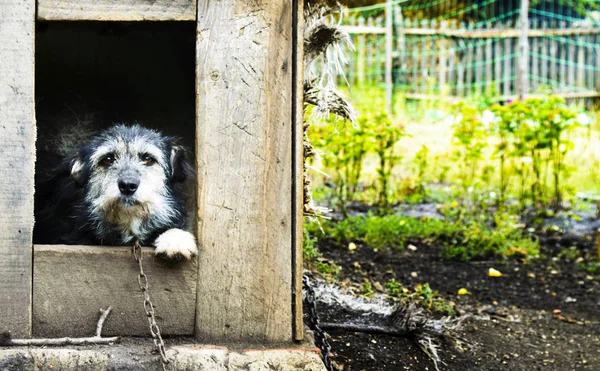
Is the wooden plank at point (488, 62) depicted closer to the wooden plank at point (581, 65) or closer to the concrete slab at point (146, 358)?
the wooden plank at point (581, 65)

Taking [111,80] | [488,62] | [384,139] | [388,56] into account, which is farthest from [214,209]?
[488,62]

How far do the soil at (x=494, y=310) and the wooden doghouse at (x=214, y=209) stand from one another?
102cm

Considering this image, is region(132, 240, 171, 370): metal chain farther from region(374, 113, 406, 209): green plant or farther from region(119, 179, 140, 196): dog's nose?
region(374, 113, 406, 209): green plant

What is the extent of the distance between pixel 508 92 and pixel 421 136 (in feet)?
14.6

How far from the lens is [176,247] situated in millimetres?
3521

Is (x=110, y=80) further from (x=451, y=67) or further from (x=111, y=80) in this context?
→ (x=451, y=67)

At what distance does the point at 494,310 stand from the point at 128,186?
10.5ft

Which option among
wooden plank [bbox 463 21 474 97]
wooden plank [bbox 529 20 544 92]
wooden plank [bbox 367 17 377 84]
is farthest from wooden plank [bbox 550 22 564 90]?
wooden plank [bbox 367 17 377 84]

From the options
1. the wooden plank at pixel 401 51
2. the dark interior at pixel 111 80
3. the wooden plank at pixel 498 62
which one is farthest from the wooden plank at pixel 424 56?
the dark interior at pixel 111 80

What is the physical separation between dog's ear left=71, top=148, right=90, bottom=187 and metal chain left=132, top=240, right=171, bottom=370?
0.72 meters

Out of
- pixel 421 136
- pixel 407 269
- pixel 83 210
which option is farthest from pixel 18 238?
pixel 421 136

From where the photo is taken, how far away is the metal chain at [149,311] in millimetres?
3334

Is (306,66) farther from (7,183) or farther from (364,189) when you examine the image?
(364,189)

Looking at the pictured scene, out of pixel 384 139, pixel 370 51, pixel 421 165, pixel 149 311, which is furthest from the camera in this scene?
pixel 370 51
